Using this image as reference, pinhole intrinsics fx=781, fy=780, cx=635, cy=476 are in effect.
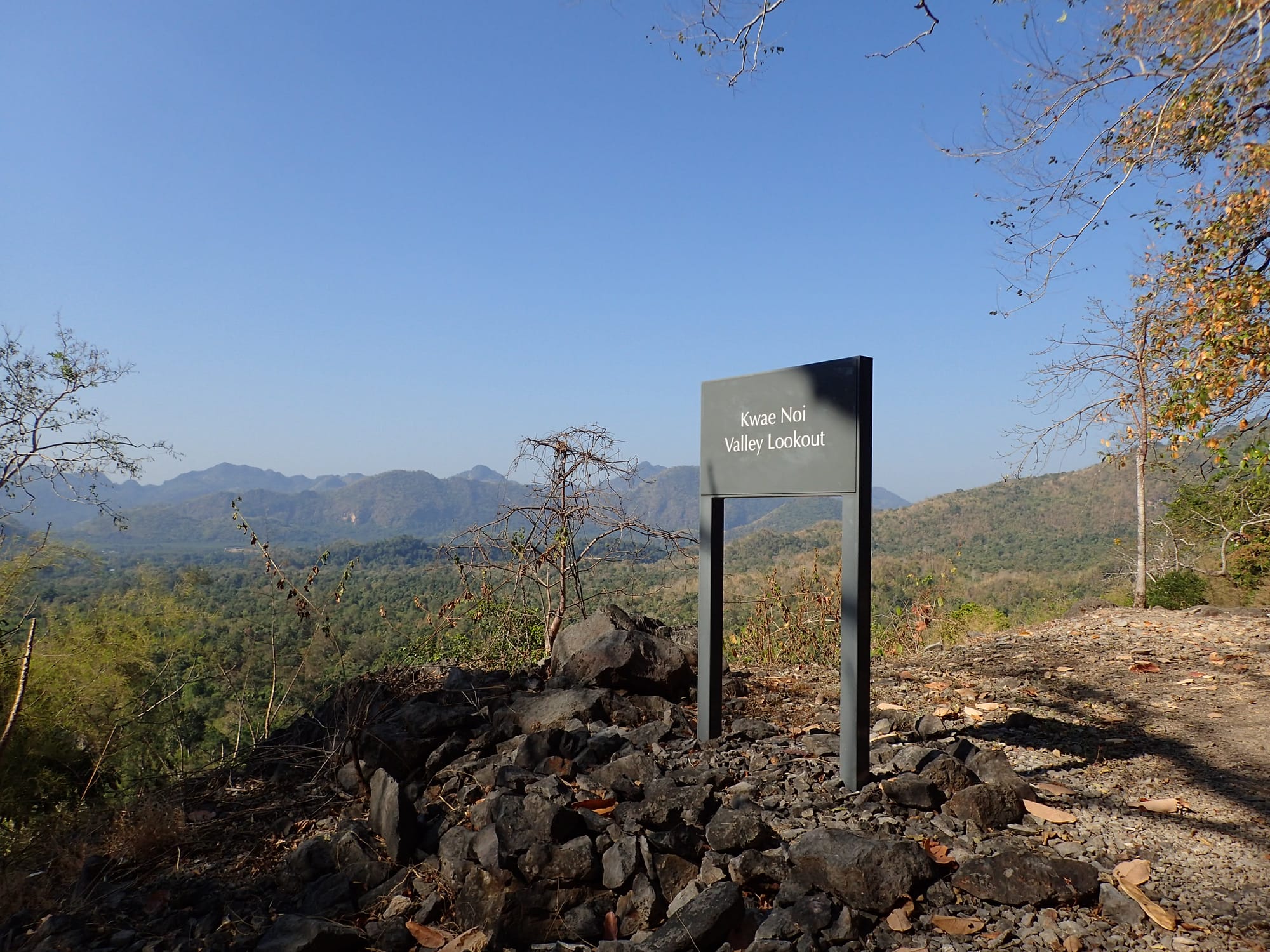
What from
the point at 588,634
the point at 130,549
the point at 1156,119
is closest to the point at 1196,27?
the point at 1156,119

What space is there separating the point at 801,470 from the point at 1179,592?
38.4 ft

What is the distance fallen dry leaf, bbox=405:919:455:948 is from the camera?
2.99 metres

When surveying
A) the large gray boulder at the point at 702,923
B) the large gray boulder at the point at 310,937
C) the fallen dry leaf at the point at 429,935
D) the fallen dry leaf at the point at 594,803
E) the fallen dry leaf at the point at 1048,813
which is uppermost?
the fallen dry leaf at the point at 1048,813

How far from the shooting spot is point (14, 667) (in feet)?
26.8

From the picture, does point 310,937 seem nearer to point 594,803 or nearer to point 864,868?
point 594,803

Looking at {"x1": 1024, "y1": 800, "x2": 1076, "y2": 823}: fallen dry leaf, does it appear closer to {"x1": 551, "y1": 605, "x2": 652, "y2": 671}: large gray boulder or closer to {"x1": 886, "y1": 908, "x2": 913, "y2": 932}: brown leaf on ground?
{"x1": 886, "y1": 908, "x2": 913, "y2": 932}: brown leaf on ground

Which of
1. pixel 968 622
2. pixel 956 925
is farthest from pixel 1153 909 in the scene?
pixel 968 622

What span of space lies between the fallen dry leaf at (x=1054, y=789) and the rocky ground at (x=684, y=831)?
33 millimetres

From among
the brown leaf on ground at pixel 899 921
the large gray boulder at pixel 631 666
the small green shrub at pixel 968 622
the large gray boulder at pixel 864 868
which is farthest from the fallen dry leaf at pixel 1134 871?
the small green shrub at pixel 968 622

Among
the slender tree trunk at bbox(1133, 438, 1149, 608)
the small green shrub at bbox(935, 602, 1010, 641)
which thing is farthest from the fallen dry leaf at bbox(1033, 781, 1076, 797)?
the slender tree trunk at bbox(1133, 438, 1149, 608)

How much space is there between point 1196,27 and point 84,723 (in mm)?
13071

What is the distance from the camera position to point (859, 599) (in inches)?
164

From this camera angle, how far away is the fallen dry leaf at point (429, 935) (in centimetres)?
299

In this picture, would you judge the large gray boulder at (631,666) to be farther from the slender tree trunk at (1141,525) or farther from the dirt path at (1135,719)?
the slender tree trunk at (1141,525)
